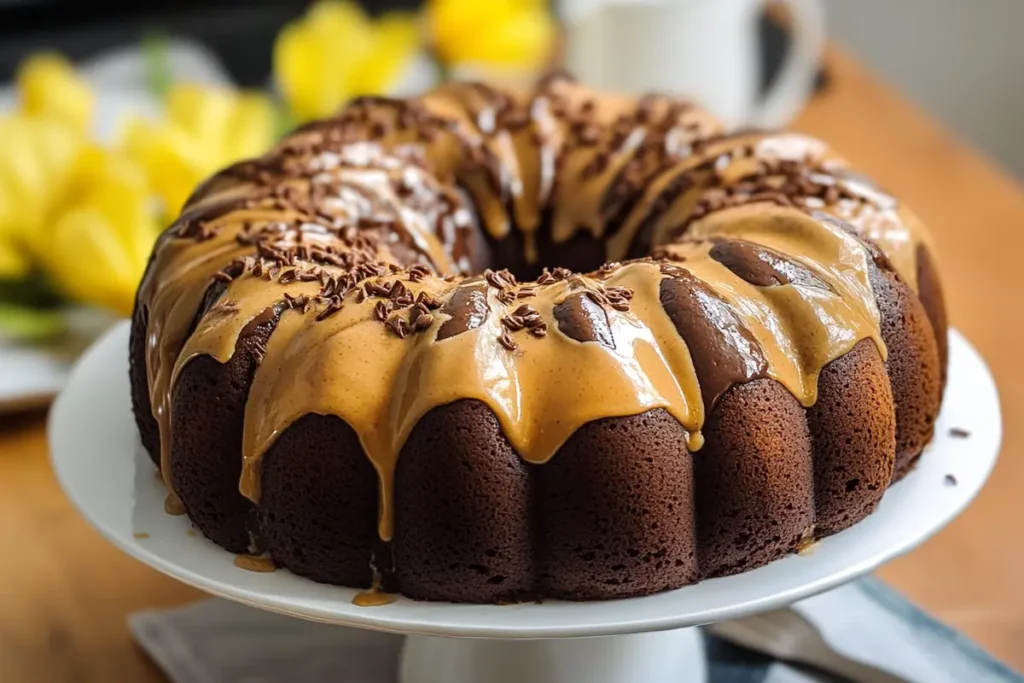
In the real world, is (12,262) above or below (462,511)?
below

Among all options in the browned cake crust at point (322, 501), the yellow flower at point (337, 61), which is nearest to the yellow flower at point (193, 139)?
the yellow flower at point (337, 61)

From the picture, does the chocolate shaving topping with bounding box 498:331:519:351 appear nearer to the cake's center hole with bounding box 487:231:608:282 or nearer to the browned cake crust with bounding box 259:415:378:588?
the browned cake crust with bounding box 259:415:378:588

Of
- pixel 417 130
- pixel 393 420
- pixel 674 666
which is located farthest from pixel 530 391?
pixel 417 130

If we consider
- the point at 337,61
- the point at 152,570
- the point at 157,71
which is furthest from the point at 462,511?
the point at 157,71

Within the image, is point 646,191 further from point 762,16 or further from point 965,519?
point 762,16

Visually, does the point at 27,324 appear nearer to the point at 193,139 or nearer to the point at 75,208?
the point at 75,208
